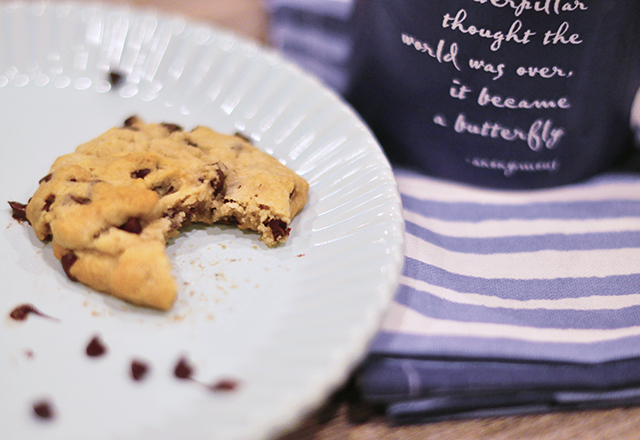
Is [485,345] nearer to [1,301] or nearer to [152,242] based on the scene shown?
[152,242]

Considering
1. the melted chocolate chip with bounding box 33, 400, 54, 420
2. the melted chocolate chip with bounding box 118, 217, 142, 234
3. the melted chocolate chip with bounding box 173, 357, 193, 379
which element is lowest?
the melted chocolate chip with bounding box 33, 400, 54, 420

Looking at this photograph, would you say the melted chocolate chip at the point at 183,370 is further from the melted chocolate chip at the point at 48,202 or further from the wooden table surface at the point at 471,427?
the melted chocolate chip at the point at 48,202

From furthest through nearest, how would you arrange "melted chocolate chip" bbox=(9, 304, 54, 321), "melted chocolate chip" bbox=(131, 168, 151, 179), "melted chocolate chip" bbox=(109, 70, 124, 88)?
"melted chocolate chip" bbox=(109, 70, 124, 88)
"melted chocolate chip" bbox=(131, 168, 151, 179)
"melted chocolate chip" bbox=(9, 304, 54, 321)

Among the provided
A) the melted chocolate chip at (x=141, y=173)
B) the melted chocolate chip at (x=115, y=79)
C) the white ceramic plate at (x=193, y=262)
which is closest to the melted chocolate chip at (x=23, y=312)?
the white ceramic plate at (x=193, y=262)

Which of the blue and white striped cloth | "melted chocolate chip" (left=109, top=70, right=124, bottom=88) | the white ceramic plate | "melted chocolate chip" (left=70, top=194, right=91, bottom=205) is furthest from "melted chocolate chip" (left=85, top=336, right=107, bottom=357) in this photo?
"melted chocolate chip" (left=109, top=70, right=124, bottom=88)

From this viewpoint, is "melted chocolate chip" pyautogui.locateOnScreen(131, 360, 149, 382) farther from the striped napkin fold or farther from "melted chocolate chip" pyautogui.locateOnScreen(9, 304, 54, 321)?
the striped napkin fold

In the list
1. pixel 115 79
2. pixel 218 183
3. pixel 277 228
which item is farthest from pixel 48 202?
pixel 115 79
